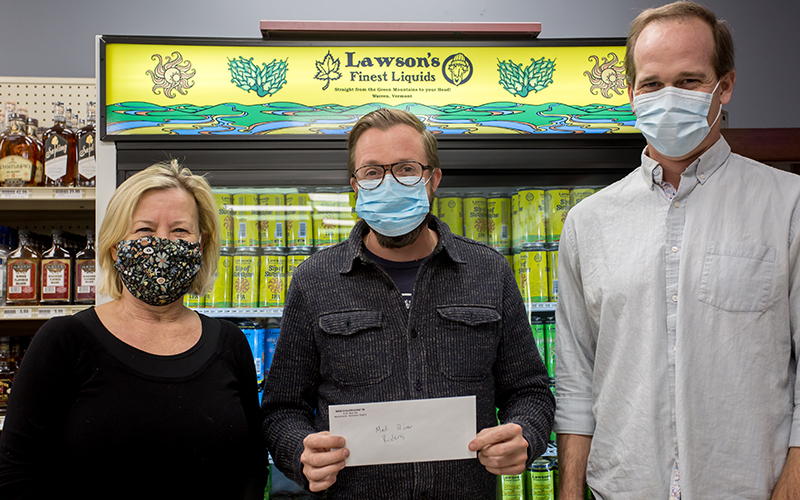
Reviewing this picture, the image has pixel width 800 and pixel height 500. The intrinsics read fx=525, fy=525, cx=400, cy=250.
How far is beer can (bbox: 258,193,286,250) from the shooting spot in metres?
2.45

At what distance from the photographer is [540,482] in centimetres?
227

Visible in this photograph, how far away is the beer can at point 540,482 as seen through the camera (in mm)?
2262

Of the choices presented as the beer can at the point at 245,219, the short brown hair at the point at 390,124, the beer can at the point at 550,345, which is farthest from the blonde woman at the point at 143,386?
the beer can at the point at 550,345

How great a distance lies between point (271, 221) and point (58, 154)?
1164 millimetres

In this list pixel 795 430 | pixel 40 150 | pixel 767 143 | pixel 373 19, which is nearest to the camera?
pixel 795 430

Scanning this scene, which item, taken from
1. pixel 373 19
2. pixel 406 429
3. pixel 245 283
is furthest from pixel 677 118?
pixel 373 19

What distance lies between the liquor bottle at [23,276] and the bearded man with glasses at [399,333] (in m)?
1.79

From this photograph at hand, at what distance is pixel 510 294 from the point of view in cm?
159

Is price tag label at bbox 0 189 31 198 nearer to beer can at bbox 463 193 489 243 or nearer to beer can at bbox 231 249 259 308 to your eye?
beer can at bbox 231 249 259 308

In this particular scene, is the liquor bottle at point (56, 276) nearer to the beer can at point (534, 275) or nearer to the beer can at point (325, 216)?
the beer can at point (325, 216)

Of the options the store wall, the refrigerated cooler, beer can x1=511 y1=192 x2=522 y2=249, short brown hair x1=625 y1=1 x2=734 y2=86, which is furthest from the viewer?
the store wall

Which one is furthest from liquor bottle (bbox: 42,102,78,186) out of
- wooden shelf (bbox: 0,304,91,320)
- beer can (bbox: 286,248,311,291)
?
beer can (bbox: 286,248,311,291)

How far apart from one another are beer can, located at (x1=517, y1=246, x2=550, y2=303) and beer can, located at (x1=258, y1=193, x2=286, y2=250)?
1.13 m

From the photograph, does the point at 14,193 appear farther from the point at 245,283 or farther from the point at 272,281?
the point at 272,281
